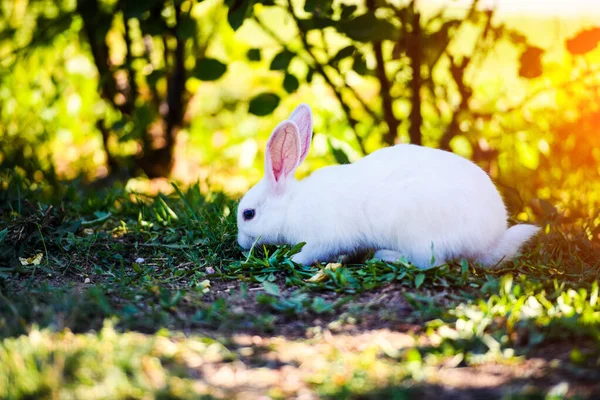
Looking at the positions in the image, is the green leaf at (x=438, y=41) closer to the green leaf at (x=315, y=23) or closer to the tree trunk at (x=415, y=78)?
the tree trunk at (x=415, y=78)

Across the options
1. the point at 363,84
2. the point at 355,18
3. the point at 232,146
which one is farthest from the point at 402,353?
the point at 363,84

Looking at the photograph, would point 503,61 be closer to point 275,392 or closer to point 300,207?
point 300,207

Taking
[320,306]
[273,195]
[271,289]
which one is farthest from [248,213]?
[320,306]

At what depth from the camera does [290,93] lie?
4.06m

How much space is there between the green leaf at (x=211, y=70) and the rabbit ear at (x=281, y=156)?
0.88m

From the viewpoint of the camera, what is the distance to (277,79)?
6.27 meters

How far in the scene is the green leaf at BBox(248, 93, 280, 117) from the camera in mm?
4117

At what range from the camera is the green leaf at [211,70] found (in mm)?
4043

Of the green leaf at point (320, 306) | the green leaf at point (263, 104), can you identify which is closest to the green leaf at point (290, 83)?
the green leaf at point (263, 104)

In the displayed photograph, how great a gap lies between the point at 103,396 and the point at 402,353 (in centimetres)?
89

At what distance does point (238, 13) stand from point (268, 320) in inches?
66.1

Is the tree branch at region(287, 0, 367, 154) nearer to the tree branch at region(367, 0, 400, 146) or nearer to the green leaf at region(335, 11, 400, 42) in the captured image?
the tree branch at region(367, 0, 400, 146)

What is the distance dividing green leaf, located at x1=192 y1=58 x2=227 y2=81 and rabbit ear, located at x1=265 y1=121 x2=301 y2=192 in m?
0.88

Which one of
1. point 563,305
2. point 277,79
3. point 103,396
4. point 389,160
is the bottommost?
point 563,305
